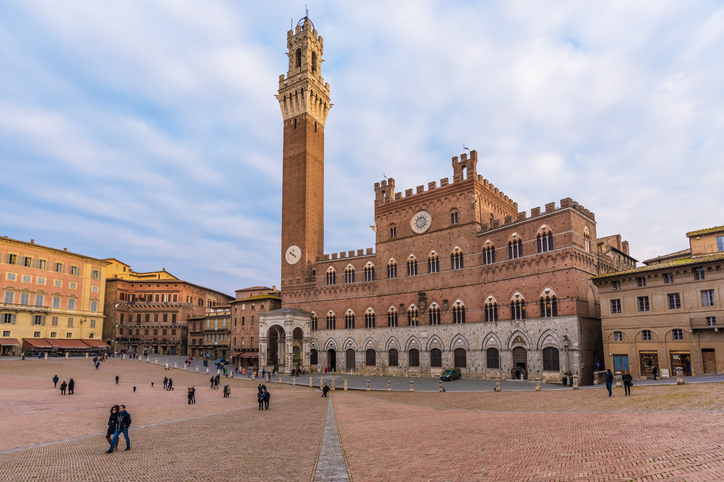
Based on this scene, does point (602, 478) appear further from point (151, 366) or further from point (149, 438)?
point (151, 366)

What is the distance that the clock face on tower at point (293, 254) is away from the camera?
61281 millimetres

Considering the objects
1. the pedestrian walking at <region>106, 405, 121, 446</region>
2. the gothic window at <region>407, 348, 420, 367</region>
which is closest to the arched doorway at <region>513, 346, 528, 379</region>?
the gothic window at <region>407, 348, 420, 367</region>

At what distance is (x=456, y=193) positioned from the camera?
159 feet

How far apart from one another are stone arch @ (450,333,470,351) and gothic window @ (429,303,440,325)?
8.94 feet

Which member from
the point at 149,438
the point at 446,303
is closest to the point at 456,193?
the point at 446,303

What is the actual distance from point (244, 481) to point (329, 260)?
46.6 m

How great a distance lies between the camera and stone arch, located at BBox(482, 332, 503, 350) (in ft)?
139

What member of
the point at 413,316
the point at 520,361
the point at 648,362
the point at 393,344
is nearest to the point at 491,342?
the point at 520,361

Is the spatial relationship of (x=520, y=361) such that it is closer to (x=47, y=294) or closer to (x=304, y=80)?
(x=304, y=80)

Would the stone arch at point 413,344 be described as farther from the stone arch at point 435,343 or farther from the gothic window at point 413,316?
the gothic window at point 413,316

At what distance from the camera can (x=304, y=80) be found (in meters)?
64.7

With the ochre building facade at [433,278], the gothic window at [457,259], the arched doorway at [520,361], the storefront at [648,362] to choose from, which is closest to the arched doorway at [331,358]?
the ochre building facade at [433,278]

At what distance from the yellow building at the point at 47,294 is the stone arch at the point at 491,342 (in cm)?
5539

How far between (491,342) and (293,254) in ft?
97.9
